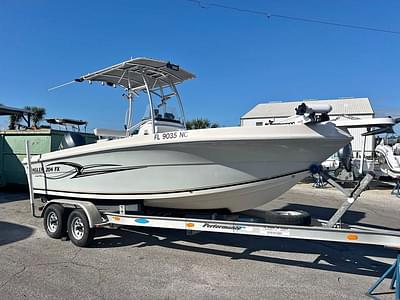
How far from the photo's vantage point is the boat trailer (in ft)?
11.3

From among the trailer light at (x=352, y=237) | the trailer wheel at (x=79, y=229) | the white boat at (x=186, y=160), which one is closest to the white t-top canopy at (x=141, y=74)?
the white boat at (x=186, y=160)

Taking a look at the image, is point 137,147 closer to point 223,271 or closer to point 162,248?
point 162,248

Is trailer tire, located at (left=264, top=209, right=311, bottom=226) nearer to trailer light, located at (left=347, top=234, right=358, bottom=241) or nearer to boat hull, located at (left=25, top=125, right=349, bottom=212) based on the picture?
boat hull, located at (left=25, top=125, right=349, bottom=212)

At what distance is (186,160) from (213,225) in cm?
91

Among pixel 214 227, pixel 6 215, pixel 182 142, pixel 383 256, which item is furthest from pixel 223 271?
pixel 6 215

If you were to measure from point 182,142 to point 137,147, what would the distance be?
719mm

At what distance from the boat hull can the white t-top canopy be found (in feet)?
4.78

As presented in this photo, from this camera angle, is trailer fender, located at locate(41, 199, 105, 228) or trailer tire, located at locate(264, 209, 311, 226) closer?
trailer tire, located at locate(264, 209, 311, 226)

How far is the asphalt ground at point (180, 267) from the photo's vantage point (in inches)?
134

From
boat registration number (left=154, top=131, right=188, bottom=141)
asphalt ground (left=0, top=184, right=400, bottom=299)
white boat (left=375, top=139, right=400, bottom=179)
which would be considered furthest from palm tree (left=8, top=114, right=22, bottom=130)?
white boat (left=375, top=139, right=400, bottom=179)

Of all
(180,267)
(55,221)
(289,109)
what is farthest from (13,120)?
(289,109)

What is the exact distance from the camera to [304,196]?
10.8 m

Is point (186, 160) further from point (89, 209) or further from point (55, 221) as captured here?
point (55, 221)

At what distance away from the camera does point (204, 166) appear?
4148 mm
